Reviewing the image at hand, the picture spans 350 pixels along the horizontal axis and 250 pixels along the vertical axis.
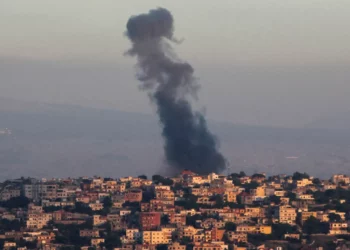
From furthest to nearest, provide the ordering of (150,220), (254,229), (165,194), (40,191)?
(40,191) < (165,194) < (150,220) < (254,229)

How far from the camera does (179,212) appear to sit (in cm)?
9506

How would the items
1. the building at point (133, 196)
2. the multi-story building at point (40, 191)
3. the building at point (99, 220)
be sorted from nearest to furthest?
the building at point (99, 220)
the building at point (133, 196)
the multi-story building at point (40, 191)

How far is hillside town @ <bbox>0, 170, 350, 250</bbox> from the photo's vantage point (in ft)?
288

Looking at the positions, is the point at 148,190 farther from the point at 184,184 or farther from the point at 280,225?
the point at 280,225

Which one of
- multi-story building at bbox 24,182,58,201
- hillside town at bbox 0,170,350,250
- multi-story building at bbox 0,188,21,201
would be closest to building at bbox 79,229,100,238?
hillside town at bbox 0,170,350,250

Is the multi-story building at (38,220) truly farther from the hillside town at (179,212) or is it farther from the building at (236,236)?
the building at (236,236)

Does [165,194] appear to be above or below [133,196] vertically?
above

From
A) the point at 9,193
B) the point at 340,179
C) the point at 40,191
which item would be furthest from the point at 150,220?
the point at 340,179

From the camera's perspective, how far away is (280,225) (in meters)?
91.4

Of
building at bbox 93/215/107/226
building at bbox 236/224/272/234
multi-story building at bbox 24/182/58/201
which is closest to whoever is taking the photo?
building at bbox 236/224/272/234

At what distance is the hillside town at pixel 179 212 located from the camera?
3457 inches

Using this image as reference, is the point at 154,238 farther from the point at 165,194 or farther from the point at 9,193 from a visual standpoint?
the point at 9,193

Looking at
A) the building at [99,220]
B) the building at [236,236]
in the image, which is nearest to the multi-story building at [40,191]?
the building at [99,220]

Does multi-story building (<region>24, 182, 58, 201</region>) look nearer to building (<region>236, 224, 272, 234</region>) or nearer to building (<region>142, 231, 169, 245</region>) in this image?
building (<region>236, 224, 272, 234</region>)
